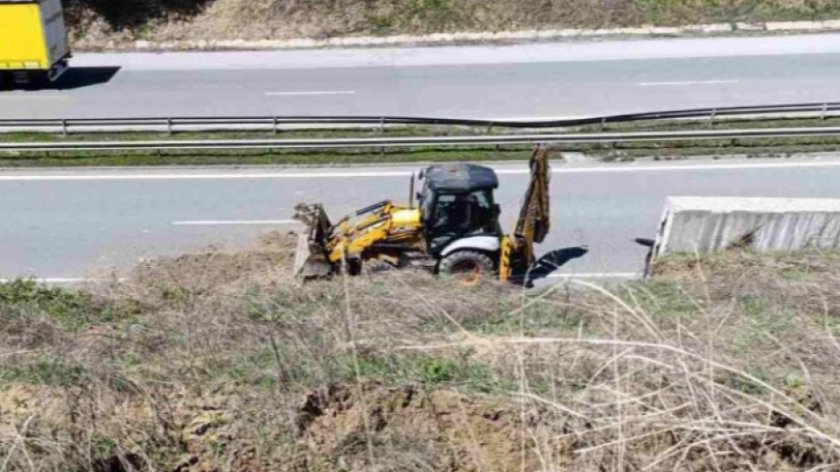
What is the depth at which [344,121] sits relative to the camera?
2012 cm

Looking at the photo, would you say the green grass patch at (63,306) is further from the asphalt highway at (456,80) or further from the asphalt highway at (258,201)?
the asphalt highway at (456,80)

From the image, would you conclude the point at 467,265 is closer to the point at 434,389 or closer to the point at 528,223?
the point at 528,223

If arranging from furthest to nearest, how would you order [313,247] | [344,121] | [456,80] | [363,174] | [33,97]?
[33,97] < [456,80] < [344,121] < [363,174] < [313,247]

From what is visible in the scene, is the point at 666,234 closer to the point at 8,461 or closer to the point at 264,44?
the point at 8,461

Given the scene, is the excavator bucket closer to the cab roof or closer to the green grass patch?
the cab roof

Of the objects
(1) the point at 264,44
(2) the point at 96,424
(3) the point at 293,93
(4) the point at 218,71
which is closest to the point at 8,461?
(2) the point at 96,424

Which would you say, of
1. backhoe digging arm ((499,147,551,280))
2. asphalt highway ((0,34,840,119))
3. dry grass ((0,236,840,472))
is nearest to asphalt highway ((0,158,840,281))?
backhoe digging arm ((499,147,551,280))

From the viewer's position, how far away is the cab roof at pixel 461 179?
12180 mm

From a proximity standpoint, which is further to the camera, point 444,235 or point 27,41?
point 27,41

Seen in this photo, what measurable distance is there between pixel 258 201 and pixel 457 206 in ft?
18.2

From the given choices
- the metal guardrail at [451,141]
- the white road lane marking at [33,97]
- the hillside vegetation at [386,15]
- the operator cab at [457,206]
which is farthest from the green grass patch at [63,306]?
the hillside vegetation at [386,15]

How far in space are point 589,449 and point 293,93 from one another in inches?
723

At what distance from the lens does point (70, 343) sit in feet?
27.3

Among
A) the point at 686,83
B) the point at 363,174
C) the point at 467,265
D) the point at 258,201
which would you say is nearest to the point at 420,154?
the point at 363,174
